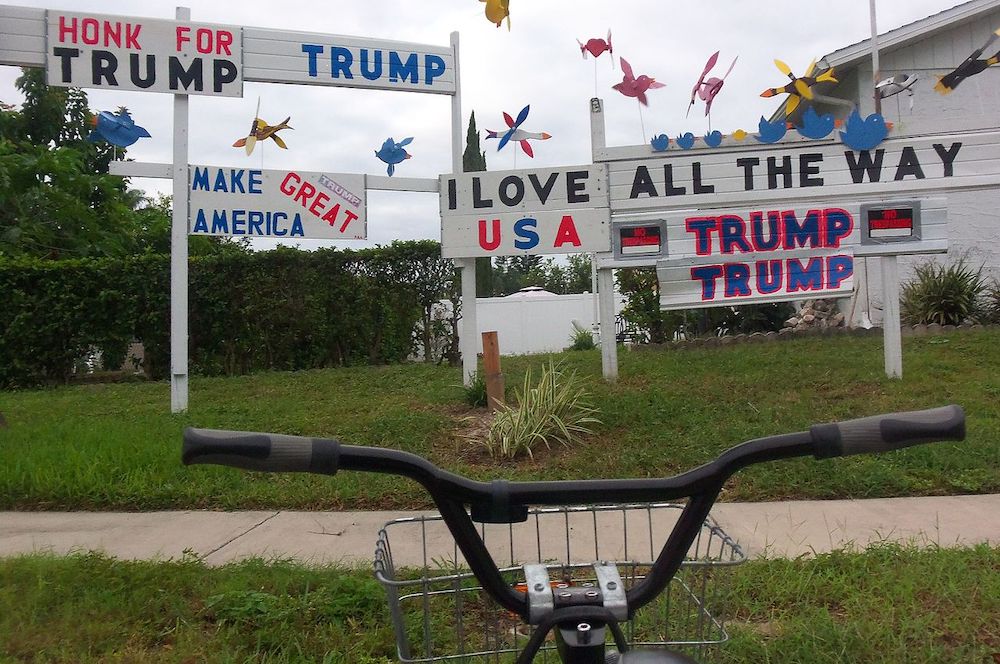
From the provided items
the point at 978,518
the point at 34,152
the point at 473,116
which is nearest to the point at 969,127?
the point at 978,518

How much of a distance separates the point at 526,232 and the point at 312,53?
3040 millimetres

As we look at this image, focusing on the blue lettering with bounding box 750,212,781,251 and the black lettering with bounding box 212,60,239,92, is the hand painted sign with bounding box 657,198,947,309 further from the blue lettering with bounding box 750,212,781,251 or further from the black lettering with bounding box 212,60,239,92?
the black lettering with bounding box 212,60,239,92

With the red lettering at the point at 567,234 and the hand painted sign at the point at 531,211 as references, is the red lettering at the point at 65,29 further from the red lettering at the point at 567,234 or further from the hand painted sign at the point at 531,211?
the red lettering at the point at 567,234

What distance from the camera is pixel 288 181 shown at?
8.73 metres

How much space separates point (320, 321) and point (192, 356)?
6.72 ft

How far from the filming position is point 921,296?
11.4 metres

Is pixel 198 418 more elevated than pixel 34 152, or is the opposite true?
pixel 34 152

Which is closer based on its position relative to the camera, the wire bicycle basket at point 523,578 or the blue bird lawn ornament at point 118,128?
the wire bicycle basket at point 523,578

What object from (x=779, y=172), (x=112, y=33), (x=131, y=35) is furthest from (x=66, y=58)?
(x=779, y=172)

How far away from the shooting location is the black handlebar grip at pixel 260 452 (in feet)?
4.35

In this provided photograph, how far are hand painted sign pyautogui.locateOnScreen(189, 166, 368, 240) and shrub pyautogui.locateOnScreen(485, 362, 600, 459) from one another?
339cm

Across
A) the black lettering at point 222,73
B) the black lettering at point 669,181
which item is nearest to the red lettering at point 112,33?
the black lettering at point 222,73

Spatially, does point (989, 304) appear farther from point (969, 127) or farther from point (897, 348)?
point (897, 348)

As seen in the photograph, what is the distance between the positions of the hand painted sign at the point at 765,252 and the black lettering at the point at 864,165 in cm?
38
